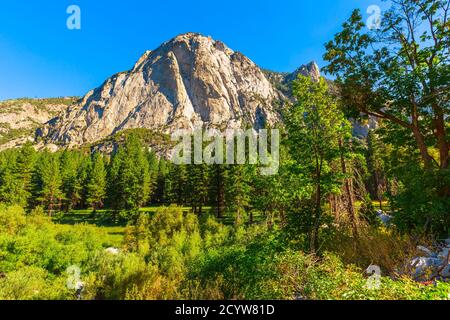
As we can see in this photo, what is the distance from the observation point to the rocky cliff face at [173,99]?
15962 cm

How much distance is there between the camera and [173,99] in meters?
164

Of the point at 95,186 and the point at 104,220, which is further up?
the point at 95,186

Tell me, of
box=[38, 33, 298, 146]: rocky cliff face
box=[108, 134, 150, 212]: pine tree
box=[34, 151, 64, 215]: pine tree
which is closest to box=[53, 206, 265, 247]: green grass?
box=[108, 134, 150, 212]: pine tree

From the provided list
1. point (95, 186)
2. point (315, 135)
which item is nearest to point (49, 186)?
point (95, 186)

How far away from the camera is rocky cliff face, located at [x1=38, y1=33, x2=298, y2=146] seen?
15962cm

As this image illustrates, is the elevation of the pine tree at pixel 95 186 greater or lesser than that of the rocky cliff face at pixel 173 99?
lesser

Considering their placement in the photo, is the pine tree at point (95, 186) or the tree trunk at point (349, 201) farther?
the pine tree at point (95, 186)

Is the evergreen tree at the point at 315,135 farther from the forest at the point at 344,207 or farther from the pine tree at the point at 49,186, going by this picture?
the pine tree at the point at 49,186

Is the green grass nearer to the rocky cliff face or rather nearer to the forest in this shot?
the forest

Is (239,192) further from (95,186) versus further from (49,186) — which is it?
(49,186)

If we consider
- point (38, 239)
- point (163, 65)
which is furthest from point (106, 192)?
point (163, 65)

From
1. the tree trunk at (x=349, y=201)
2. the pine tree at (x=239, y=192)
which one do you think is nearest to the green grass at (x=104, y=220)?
the pine tree at (x=239, y=192)

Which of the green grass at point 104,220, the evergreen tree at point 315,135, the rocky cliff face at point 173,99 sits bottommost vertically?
the green grass at point 104,220

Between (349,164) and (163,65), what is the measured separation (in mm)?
175950
